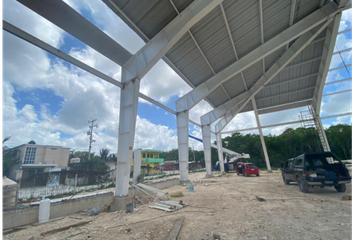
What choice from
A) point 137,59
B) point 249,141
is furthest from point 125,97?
point 249,141

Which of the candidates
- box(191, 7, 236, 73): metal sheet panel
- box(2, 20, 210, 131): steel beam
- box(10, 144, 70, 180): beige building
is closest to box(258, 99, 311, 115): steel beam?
box(191, 7, 236, 73): metal sheet panel

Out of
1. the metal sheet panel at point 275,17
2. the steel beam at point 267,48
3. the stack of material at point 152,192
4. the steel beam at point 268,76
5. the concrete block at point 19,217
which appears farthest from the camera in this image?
the steel beam at point 268,76

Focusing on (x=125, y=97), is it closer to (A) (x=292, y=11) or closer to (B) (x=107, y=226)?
(B) (x=107, y=226)

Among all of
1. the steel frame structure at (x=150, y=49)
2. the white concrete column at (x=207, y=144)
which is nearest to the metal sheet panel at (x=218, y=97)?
the white concrete column at (x=207, y=144)

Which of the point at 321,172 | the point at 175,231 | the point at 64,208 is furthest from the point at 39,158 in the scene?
the point at 321,172

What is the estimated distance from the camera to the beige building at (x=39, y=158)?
63.1 feet

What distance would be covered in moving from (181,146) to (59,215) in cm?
998

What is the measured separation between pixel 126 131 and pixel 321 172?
8.85 m

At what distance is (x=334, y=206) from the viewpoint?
16.5 feet

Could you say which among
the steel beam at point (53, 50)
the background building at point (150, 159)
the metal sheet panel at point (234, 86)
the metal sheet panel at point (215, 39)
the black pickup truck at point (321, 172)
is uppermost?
the metal sheet panel at point (234, 86)

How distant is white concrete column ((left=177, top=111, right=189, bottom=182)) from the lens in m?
14.2

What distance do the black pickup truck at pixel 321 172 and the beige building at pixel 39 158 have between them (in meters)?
23.1

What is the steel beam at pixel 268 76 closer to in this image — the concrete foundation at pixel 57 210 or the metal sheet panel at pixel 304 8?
the metal sheet panel at pixel 304 8

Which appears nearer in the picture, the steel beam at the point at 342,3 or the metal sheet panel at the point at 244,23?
the metal sheet panel at the point at 244,23
